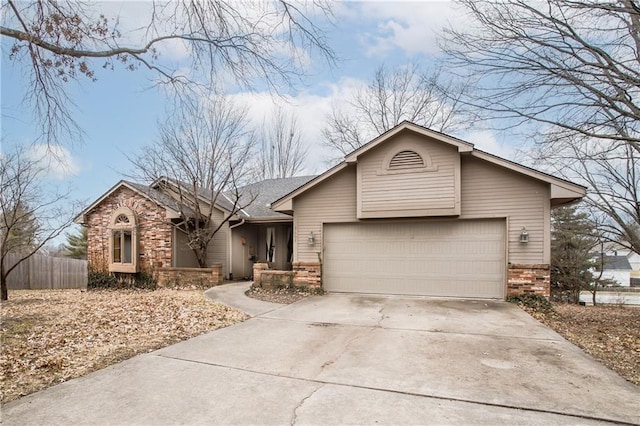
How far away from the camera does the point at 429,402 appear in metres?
3.61

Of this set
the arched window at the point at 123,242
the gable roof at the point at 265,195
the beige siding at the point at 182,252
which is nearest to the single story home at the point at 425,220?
the gable roof at the point at 265,195

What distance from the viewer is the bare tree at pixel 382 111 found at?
20984 millimetres

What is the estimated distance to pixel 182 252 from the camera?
49.4ft

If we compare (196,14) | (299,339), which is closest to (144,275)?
(299,339)

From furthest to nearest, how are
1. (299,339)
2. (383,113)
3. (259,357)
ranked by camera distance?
1. (383,113)
2. (299,339)
3. (259,357)

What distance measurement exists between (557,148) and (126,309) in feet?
33.2

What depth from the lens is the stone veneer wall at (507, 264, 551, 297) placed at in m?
9.10

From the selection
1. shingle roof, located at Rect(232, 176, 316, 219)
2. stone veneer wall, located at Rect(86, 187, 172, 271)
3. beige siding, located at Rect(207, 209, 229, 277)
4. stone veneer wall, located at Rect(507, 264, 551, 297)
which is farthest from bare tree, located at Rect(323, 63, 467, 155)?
stone veneer wall, located at Rect(507, 264, 551, 297)

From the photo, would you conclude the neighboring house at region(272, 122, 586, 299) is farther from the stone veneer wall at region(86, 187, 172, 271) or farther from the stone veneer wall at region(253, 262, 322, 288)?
the stone veneer wall at region(86, 187, 172, 271)

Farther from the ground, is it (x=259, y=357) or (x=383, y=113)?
(x=383, y=113)

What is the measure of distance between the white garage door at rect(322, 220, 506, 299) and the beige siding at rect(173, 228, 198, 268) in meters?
6.80

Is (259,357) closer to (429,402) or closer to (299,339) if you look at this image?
(299,339)

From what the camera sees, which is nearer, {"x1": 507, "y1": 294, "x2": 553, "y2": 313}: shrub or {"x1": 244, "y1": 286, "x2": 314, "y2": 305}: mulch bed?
{"x1": 507, "y1": 294, "x2": 553, "y2": 313}: shrub

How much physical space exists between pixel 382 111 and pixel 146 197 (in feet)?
47.0
